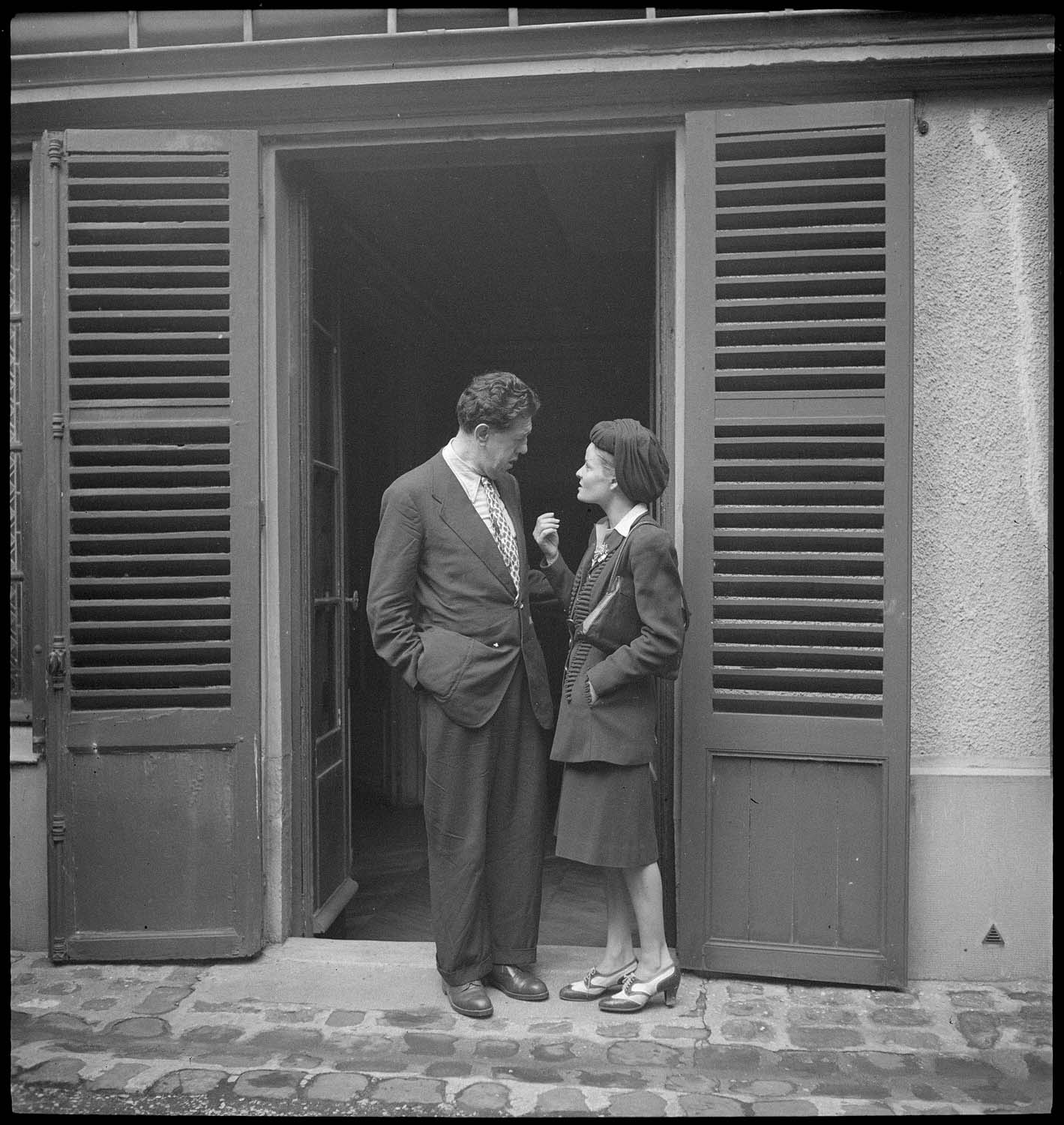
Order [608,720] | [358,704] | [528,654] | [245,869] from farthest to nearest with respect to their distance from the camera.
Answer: [358,704]
[245,869]
[528,654]
[608,720]

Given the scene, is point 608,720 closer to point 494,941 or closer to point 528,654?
point 528,654

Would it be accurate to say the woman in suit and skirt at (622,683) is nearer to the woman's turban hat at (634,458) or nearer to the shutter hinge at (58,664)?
the woman's turban hat at (634,458)

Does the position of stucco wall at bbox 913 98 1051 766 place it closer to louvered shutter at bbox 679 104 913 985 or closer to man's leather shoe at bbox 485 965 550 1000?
louvered shutter at bbox 679 104 913 985

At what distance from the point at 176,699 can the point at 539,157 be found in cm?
246

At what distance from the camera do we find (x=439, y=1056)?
9.99ft

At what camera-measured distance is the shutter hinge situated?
3.78 metres

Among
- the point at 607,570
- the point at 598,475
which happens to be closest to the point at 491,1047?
the point at 607,570

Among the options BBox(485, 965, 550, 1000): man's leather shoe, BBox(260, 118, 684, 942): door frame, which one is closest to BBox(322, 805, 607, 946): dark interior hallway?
BBox(260, 118, 684, 942): door frame

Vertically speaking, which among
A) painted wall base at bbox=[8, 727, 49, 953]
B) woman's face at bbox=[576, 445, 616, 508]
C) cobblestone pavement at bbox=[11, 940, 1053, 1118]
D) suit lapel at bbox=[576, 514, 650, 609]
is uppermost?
woman's face at bbox=[576, 445, 616, 508]

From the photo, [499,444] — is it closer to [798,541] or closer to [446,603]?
[446,603]

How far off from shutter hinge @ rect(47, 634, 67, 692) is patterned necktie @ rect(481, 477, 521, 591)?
1678 millimetres

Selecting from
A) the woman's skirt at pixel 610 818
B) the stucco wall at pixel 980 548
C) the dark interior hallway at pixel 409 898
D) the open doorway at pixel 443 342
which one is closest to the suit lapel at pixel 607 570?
the woman's skirt at pixel 610 818

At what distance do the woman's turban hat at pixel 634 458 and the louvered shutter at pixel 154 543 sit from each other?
1366 mm

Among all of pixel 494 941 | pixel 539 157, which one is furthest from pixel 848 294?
pixel 494 941
